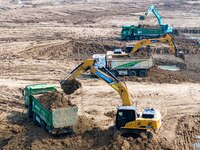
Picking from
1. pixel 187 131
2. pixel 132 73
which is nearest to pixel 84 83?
pixel 132 73

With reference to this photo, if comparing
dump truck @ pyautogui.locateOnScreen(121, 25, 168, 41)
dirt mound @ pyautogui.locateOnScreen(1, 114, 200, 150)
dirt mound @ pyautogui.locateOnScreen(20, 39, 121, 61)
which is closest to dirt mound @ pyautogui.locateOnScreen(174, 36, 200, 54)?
dump truck @ pyautogui.locateOnScreen(121, 25, 168, 41)

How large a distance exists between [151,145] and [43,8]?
63.2m

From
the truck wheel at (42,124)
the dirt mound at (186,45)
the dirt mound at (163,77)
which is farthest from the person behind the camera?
the dirt mound at (186,45)

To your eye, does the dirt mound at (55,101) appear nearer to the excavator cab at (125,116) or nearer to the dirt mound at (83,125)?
the dirt mound at (83,125)

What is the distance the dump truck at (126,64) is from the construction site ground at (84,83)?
3.21ft

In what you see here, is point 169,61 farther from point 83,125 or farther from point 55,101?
point 55,101

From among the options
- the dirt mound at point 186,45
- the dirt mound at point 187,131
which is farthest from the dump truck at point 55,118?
the dirt mound at point 186,45

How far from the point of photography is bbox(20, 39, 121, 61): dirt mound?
44375 mm

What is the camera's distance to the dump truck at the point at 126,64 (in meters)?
36.6

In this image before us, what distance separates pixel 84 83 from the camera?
3534 cm

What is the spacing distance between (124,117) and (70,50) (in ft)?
80.0

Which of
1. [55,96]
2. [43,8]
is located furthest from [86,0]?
[55,96]

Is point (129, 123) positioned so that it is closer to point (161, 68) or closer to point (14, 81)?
point (14, 81)

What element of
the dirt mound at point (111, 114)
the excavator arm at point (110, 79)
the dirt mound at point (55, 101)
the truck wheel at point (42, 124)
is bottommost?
the dirt mound at point (111, 114)
